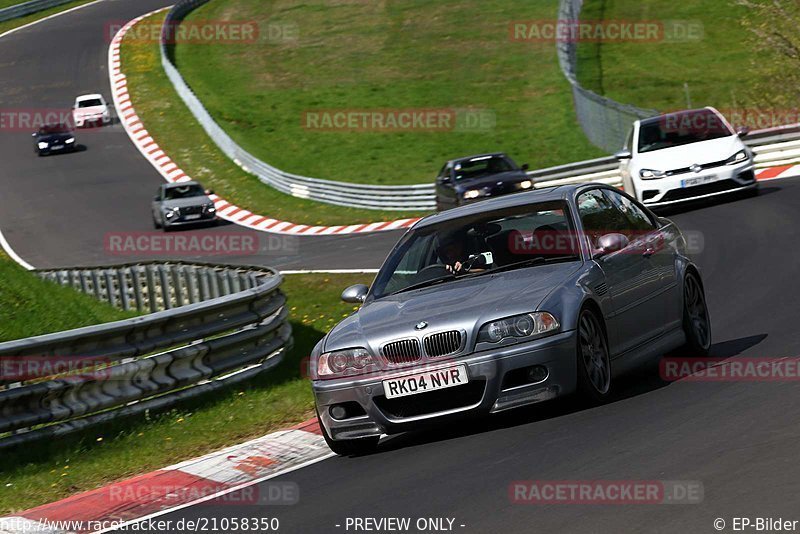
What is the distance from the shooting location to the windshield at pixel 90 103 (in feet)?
165

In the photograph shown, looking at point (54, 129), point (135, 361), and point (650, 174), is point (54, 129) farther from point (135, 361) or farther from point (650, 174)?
point (135, 361)

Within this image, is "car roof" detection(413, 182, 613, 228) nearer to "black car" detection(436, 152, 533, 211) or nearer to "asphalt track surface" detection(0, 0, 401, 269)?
"asphalt track surface" detection(0, 0, 401, 269)

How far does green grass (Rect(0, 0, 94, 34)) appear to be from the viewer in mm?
68438

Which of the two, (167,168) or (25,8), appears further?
(25,8)

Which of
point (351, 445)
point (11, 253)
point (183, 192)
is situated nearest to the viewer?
point (351, 445)

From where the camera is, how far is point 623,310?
9195mm

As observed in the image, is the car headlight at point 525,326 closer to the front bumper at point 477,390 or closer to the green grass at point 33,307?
the front bumper at point 477,390

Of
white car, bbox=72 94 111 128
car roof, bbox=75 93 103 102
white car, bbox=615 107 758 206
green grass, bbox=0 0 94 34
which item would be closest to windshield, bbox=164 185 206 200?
white car, bbox=72 94 111 128

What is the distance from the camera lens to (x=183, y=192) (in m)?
35.4

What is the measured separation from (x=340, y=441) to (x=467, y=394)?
3.09ft

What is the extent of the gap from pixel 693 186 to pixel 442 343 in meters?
14.0

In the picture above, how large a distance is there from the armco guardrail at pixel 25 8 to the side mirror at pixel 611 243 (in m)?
64.7

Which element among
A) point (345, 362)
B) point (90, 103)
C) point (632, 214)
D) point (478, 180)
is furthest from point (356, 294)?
point (90, 103)

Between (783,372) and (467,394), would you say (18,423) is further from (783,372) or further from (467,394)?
(783,372)
